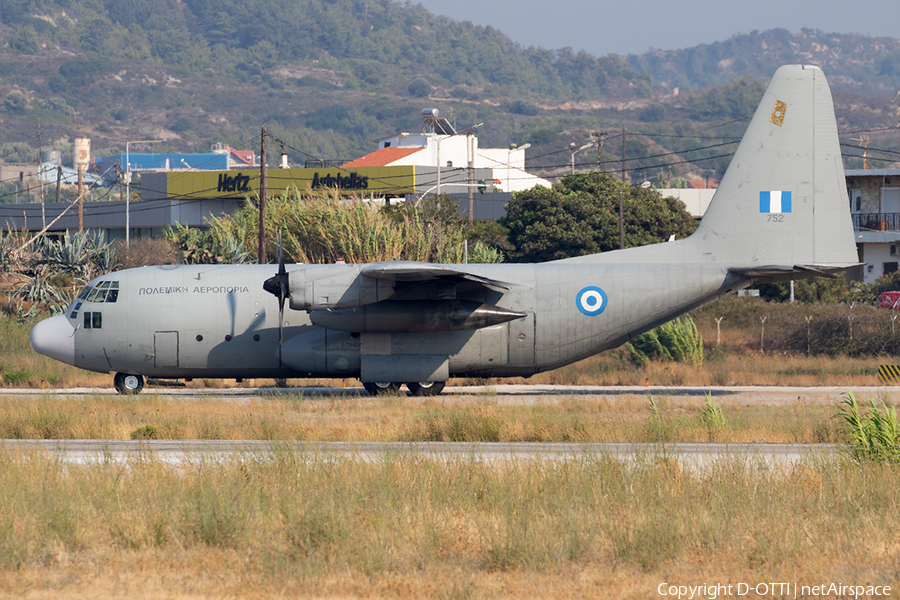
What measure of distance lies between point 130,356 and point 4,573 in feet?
52.8

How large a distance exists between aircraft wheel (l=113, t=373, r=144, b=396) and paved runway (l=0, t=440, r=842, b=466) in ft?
24.6

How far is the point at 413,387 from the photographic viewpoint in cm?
2622

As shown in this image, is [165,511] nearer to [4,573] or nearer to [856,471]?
[4,573]

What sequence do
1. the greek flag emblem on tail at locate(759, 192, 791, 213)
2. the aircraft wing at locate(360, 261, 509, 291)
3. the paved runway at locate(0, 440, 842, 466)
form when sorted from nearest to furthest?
the paved runway at locate(0, 440, 842, 466) → the aircraft wing at locate(360, 261, 509, 291) → the greek flag emblem on tail at locate(759, 192, 791, 213)

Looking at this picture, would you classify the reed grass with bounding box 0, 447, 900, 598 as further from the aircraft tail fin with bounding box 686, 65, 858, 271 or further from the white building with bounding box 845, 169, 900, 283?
the white building with bounding box 845, 169, 900, 283

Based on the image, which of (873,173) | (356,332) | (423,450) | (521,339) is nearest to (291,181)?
(873,173)

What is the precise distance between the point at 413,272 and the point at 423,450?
23.6ft

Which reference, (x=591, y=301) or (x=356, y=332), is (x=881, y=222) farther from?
(x=356, y=332)

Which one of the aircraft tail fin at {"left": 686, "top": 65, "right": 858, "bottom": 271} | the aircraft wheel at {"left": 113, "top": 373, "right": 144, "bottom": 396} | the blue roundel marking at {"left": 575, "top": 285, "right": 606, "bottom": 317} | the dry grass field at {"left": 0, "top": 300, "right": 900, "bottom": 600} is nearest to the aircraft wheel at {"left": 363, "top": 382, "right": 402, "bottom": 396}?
the blue roundel marking at {"left": 575, "top": 285, "right": 606, "bottom": 317}

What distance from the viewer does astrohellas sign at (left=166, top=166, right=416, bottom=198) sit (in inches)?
3317

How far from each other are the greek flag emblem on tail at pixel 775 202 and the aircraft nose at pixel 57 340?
19.2m

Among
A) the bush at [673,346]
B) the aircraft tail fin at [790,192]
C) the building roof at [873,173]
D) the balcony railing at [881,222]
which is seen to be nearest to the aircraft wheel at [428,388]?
the aircraft tail fin at [790,192]

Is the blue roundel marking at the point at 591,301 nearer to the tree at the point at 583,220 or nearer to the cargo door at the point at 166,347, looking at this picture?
the cargo door at the point at 166,347

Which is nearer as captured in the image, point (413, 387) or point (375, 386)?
point (375, 386)
